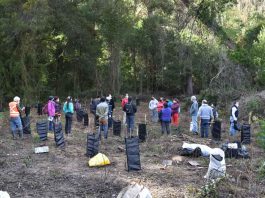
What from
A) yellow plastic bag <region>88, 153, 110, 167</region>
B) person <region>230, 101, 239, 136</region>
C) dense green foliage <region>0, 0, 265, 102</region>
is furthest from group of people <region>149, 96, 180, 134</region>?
dense green foliage <region>0, 0, 265, 102</region>

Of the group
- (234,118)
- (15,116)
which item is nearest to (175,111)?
(234,118)

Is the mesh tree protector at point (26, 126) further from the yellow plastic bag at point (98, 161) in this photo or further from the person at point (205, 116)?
the person at point (205, 116)

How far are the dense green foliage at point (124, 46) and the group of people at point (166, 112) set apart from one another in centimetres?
650

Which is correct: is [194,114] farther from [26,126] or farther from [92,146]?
[92,146]

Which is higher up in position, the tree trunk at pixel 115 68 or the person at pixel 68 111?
the tree trunk at pixel 115 68

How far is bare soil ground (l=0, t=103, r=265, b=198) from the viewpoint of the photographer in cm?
992

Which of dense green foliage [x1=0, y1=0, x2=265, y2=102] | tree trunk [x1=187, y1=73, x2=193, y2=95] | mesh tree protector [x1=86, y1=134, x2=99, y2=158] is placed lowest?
mesh tree protector [x1=86, y1=134, x2=99, y2=158]

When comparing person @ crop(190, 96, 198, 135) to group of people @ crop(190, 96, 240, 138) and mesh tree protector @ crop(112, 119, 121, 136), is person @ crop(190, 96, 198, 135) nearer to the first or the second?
group of people @ crop(190, 96, 240, 138)

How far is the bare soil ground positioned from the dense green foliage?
14452mm

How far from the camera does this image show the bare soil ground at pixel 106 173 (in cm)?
992

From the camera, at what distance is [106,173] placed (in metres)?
11.3

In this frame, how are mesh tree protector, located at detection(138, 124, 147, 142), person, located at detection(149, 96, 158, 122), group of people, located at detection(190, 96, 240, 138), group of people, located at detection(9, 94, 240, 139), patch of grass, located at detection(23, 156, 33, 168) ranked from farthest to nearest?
person, located at detection(149, 96, 158, 122), group of people, located at detection(190, 96, 240, 138), mesh tree protector, located at detection(138, 124, 147, 142), group of people, located at detection(9, 94, 240, 139), patch of grass, located at detection(23, 156, 33, 168)

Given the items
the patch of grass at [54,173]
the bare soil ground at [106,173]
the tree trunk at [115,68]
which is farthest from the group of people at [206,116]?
the tree trunk at [115,68]

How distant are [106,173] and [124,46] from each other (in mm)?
26667
